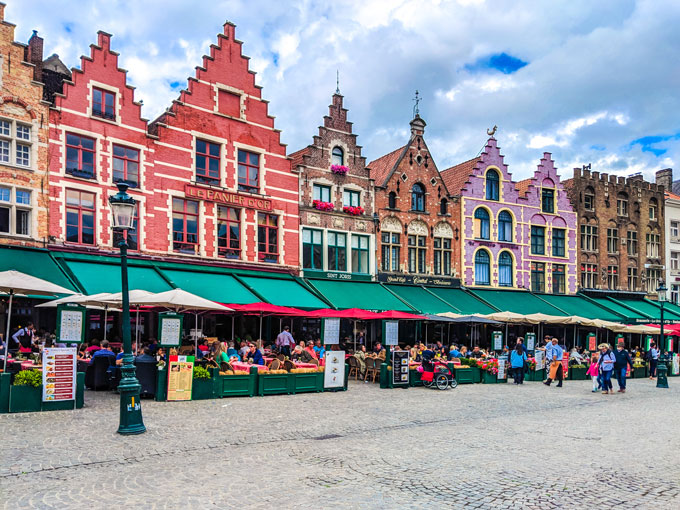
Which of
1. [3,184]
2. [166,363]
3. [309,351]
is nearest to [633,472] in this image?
[166,363]

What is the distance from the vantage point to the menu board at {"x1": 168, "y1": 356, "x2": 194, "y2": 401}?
1452 centimetres

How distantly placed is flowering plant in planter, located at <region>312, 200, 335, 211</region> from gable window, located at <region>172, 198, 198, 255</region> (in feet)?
19.1

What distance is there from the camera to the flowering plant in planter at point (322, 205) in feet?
93.7

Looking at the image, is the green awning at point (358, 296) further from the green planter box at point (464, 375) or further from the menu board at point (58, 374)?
the menu board at point (58, 374)

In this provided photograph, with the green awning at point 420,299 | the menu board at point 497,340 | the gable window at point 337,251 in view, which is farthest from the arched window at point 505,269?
the menu board at point 497,340

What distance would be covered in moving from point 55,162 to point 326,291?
11868 mm

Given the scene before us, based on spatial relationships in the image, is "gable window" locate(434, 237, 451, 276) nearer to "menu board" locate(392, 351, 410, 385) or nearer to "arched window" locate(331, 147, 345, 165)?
"arched window" locate(331, 147, 345, 165)

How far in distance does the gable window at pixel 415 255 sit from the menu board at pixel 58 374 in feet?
69.3

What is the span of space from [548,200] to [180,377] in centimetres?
2968

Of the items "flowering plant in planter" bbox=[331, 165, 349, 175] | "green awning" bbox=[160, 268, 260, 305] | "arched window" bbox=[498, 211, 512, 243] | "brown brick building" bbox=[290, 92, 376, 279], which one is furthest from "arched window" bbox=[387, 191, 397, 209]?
"green awning" bbox=[160, 268, 260, 305]

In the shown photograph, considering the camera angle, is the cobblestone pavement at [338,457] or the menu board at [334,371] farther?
the menu board at [334,371]

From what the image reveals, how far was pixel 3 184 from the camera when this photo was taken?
67.6 feet

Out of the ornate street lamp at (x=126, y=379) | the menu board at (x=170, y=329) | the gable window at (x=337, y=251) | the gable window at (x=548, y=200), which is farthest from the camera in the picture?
the gable window at (x=548, y=200)

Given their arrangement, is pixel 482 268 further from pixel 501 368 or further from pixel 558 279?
pixel 501 368
